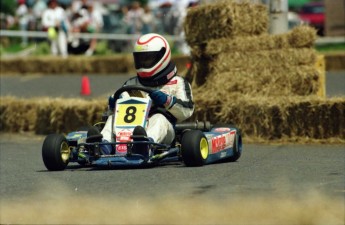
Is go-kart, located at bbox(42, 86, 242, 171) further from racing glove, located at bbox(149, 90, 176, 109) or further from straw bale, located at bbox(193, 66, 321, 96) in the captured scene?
straw bale, located at bbox(193, 66, 321, 96)

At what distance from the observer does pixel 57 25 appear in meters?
26.1

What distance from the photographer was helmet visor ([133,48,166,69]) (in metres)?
10.1

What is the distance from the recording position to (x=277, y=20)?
14273mm

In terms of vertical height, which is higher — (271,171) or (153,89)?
(153,89)

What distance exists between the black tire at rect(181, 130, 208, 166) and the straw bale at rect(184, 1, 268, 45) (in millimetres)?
3967

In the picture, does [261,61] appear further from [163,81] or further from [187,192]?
[187,192]

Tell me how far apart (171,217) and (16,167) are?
4.04m

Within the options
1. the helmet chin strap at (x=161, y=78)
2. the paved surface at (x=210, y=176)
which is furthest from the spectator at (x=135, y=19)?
the helmet chin strap at (x=161, y=78)

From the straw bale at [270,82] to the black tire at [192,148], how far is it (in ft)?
10.2

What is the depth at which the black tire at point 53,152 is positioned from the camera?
9.29 meters

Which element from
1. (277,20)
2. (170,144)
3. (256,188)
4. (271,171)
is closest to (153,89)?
(170,144)

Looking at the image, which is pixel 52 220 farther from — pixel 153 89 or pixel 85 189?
pixel 153 89

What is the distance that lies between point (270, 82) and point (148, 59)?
292 cm

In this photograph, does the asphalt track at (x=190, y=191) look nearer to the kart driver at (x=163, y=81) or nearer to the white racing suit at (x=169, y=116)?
the white racing suit at (x=169, y=116)
